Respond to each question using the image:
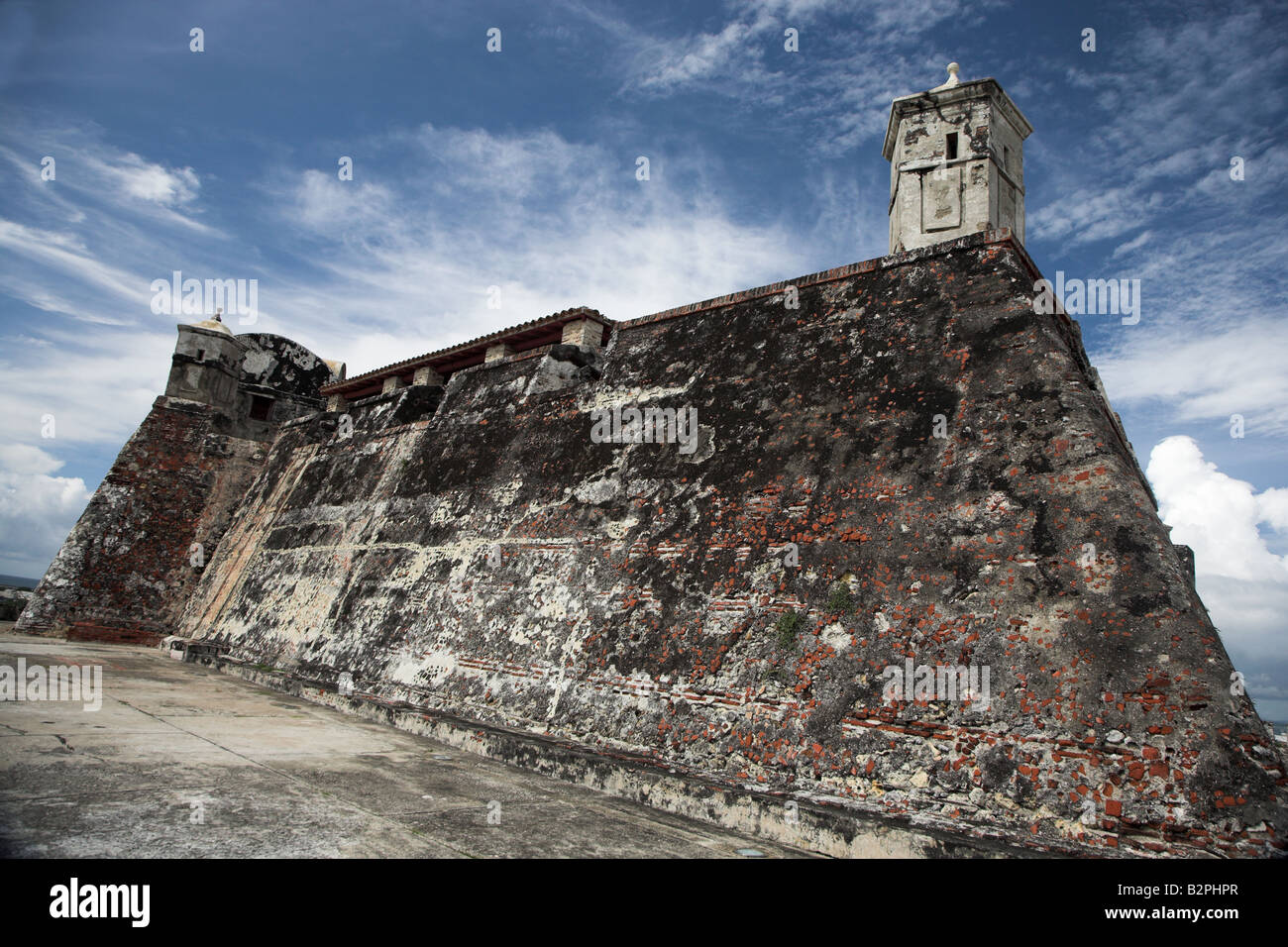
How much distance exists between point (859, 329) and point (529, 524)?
138 inches

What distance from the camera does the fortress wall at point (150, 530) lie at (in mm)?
12484

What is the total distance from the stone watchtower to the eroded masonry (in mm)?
7810

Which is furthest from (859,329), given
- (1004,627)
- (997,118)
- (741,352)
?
(997,118)

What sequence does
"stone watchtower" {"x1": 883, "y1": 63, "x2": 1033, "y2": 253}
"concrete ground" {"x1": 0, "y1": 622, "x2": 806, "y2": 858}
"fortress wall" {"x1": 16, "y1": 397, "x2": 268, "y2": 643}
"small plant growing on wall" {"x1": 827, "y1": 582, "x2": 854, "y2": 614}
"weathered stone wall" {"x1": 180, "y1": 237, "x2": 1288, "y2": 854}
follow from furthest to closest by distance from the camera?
"stone watchtower" {"x1": 883, "y1": 63, "x2": 1033, "y2": 253}
"fortress wall" {"x1": 16, "y1": 397, "x2": 268, "y2": 643}
"small plant growing on wall" {"x1": 827, "y1": 582, "x2": 854, "y2": 614}
"weathered stone wall" {"x1": 180, "y1": 237, "x2": 1288, "y2": 854}
"concrete ground" {"x1": 0, "y1": 622, "x2": 806, "y2": 858}

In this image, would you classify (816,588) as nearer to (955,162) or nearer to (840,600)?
(840,600)

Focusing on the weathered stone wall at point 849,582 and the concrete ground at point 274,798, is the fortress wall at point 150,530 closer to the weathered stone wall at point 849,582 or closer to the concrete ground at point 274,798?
the weathered stone wall at point 849,582

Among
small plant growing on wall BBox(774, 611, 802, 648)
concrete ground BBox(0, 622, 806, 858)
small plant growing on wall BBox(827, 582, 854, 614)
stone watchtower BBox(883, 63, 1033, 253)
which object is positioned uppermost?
stone watchtower BBox(883, 63, 1033, 253)

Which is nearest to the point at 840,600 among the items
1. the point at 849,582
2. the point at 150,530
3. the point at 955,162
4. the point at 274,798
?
the point at 849,582

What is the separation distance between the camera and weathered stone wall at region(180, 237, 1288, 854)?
3549mm

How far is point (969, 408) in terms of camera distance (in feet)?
16.4

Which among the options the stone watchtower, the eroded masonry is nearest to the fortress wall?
the eroded masonry

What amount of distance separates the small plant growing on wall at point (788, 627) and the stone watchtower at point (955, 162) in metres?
11.1

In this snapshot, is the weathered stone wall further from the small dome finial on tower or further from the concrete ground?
the small dome finial on tower
